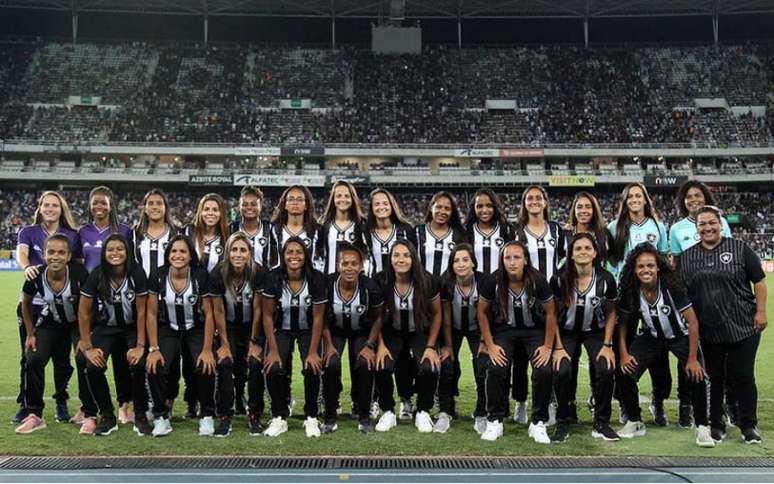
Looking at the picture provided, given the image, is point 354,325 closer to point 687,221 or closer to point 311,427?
point 311,427

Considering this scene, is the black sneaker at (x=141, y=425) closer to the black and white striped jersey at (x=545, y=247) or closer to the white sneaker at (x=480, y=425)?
the white sneaker at (x=480, y=425)

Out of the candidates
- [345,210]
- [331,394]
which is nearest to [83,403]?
[331,394]

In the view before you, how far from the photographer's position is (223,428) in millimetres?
4973

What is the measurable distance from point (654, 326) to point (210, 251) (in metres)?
3.60

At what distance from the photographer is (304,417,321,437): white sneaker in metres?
4.92

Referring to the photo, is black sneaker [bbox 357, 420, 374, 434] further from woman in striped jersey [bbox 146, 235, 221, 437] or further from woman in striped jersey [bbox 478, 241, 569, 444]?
woman in striped jersey [bbox 146, 235, 221, 437]

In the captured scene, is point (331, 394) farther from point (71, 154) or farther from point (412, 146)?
point (71, 154)

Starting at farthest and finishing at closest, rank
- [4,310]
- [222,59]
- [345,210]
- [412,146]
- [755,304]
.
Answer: [222,59] < [412,146] < [4,310] < [345,210] < [755,304]

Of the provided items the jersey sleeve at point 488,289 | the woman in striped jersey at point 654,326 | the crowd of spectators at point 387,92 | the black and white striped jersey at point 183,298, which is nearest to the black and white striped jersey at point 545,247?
A: the jersey sleeve at point 488,289

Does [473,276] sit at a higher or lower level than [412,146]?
lower

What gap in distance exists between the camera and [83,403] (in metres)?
5.21

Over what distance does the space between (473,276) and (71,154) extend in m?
37.9

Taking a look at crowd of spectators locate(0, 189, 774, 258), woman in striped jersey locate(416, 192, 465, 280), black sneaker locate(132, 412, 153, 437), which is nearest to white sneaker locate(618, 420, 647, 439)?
woman in striped jersey locate(416, 192, 465, 280)

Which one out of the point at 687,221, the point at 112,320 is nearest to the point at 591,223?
the point at 687,221
